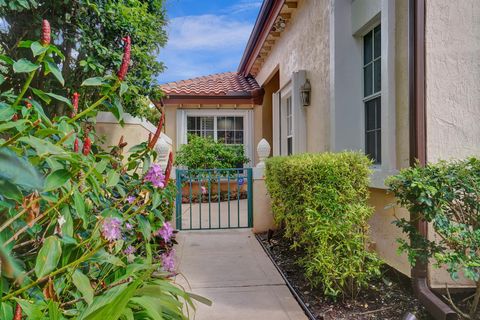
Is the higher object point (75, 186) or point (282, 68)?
point (282, 68)

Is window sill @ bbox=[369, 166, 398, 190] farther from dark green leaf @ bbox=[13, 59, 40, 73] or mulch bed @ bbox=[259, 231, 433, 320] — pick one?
dark green leaf @ bbox=[13, 59, 40, 73]

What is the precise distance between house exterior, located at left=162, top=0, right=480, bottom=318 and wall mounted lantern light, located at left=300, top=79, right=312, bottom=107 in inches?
0.7

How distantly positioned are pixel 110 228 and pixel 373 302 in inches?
104

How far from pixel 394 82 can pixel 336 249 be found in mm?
1801

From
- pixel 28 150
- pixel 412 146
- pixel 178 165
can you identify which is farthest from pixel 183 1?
pixel 178 165

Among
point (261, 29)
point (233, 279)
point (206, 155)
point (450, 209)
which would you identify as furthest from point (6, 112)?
point (206, 155)

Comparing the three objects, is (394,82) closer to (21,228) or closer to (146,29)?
(146,29)

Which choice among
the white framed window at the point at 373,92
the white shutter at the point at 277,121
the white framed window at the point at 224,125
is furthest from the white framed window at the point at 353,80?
the white framed window at the point at 224,125

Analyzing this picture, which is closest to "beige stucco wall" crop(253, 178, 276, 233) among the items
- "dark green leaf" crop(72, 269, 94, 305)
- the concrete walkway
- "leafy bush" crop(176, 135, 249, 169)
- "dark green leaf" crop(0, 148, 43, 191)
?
the concrete walkway

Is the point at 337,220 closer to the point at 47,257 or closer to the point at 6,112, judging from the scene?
the point at 47,257

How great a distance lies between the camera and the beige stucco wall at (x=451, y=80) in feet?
10.2

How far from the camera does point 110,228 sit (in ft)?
5.59

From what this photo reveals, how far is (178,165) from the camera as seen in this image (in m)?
9.97

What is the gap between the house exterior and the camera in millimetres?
3109
